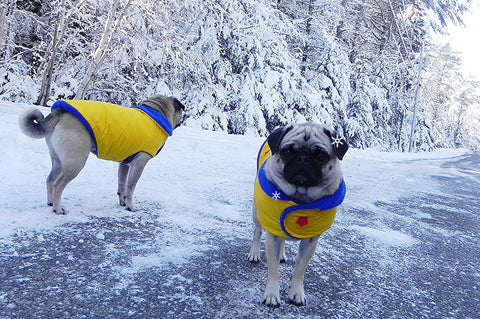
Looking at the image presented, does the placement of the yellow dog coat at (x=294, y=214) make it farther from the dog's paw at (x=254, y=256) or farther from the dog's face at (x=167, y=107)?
the dog's face at (x=167, y=107)

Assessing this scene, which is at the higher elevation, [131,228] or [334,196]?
[334,196]

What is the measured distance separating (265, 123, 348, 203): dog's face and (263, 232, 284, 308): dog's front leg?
354 millimetres

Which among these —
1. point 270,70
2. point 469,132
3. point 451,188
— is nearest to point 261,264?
point 451,188

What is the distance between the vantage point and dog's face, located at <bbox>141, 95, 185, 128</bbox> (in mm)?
4688

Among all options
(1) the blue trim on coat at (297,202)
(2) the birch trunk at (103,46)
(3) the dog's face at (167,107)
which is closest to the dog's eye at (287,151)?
(1) the blue trim on coat at (297,202)

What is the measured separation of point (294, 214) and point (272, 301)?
61cm

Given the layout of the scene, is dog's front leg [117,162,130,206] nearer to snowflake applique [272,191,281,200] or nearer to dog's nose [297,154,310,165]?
snowflake applique [272,191,281,200]

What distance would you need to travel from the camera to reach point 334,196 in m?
2.47

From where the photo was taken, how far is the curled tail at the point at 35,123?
3.57m

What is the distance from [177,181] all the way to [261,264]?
3.13m

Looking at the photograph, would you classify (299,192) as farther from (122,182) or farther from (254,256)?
(122,182)

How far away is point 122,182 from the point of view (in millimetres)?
4344

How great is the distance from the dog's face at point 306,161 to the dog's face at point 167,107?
252 cm

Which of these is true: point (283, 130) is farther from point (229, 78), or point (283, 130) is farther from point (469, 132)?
point (469, 132)
